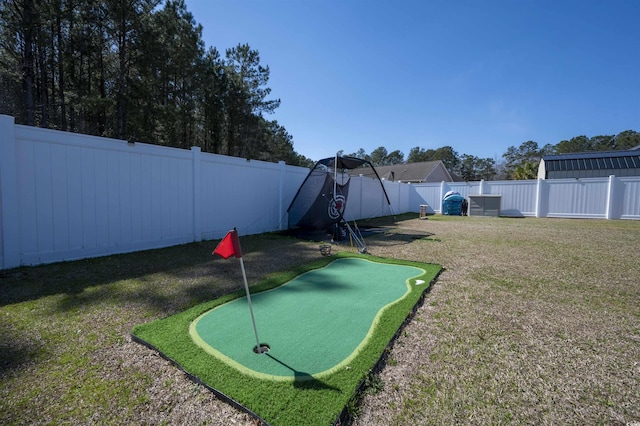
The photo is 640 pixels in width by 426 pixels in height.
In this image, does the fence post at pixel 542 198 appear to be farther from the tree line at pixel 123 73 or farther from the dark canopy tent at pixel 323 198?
the tree line at pixel 123 73

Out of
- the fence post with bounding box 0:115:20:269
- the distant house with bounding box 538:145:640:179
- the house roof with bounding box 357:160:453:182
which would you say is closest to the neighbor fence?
the fence post with bounding box 0:115:20:269

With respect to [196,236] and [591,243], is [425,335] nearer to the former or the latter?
[196,236]

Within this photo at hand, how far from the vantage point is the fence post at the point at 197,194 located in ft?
19.2

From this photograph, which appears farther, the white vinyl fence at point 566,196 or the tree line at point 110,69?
the white vinyl fence at point 566,196

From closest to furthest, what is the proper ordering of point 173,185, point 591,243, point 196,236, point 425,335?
1. point 425,335
2. point 173,185
3. point 196,236
4. point 591,243

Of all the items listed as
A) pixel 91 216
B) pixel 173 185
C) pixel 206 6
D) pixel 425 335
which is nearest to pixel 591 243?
pixel 425 335

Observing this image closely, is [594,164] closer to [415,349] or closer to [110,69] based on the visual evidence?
[415,349]

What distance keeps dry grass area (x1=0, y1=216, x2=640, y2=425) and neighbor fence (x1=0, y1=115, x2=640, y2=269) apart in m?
0.59

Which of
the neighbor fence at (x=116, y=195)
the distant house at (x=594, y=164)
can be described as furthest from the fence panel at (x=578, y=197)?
the neighbor fence at (x=116, y=195)

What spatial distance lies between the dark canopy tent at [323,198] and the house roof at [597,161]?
1979 centimetres

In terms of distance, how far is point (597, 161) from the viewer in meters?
18.0

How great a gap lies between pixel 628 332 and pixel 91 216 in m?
6.92

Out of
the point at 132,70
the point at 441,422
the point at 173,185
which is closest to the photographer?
the point at 441,422

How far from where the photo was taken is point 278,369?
177cm
